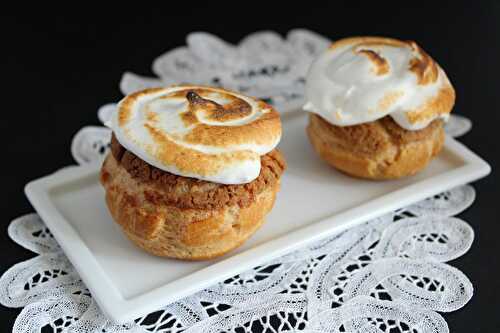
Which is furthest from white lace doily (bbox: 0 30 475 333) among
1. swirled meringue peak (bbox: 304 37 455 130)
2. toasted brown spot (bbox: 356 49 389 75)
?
toasted brown spot (bbox: 356 49 389 75)

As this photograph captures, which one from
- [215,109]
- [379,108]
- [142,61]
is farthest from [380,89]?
[142,61]

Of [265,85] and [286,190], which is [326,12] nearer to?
[265,85]

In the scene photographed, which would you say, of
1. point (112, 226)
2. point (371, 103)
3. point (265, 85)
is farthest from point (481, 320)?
point (265, 85)

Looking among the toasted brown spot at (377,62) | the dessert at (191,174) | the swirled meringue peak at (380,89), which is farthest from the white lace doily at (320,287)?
the toasted brown spot at (377,62)

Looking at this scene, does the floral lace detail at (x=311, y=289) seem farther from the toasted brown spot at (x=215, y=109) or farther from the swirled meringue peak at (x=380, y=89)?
the toasted brown spot at (x=215, y=109)

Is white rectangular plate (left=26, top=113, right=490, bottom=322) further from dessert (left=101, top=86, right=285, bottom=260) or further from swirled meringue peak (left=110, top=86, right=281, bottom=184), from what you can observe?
swirled meringue peak (left=110, top=86, right=281, bottom=184)
